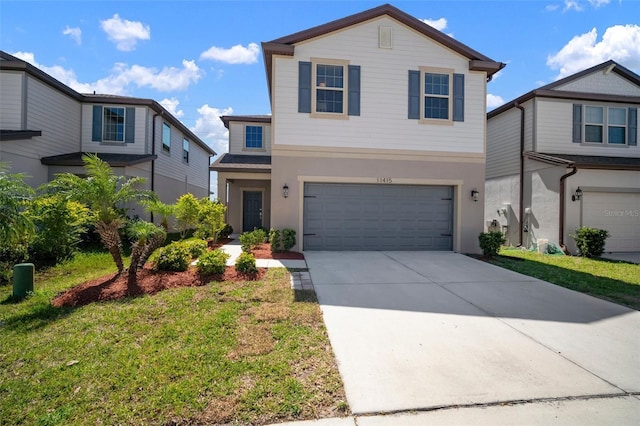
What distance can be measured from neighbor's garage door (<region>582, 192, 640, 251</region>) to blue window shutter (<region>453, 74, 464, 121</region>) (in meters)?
5.69

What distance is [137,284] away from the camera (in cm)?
593

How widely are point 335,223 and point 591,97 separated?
467 inches

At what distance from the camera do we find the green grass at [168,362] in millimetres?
2617

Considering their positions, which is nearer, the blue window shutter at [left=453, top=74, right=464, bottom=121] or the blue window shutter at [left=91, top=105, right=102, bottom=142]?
the blue window shutter at [left=453, top=74, right=464, bottom=121]

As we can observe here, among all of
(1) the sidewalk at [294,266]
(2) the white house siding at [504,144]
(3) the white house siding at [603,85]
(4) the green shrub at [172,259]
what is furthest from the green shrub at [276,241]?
(3) the white house siding at [603,85]

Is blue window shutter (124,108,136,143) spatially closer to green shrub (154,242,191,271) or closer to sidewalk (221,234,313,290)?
sidewalk (221,234,313,290)

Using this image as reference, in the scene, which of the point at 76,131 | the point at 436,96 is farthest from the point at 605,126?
the point at 76,131

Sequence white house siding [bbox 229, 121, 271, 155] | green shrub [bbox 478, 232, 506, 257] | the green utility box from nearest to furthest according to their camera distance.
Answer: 1. the green utility box
2. green shrub [bbox 478, 232, 506, 257]
3. white house siding [bbox 229, 121, 271, 155]

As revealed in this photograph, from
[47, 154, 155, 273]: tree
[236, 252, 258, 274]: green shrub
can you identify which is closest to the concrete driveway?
[236, 252, 258, 274]: green shrub

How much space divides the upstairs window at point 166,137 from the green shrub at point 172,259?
1177 cm

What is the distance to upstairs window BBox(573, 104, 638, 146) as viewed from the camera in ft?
43.0

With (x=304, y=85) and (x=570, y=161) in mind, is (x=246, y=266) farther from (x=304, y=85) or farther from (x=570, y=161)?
(x=570, y=161)

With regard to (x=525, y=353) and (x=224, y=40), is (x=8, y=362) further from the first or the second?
A: (x=224, y=40)

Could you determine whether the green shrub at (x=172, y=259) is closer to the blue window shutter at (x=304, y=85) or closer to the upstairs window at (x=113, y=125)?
the blue window shutter at (x=304, y=85)
